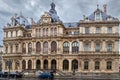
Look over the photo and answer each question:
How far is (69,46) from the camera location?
74688 millimetres

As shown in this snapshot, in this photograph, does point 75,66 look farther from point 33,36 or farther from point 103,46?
point 33,36

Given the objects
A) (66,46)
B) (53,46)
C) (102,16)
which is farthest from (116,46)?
(53,46)

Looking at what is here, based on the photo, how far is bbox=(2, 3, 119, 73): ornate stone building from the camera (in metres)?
71.4

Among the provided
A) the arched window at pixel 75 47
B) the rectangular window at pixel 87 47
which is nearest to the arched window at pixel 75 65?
the arched window at pixel 75 47

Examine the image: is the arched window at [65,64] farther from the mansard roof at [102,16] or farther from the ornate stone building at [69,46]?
the mansard roof at [102,16]

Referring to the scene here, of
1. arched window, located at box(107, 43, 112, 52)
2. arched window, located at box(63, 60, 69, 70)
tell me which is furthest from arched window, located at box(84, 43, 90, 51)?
arched window, located at box(63, 60, 69, 70)

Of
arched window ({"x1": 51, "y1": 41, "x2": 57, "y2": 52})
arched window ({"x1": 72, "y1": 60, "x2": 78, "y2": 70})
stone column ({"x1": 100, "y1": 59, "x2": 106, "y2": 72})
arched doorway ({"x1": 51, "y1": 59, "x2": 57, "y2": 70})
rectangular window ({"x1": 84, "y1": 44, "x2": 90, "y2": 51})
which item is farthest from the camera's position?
arched window ({"x1": 51, "y1": 41, "x2": 57, "y2": 52})

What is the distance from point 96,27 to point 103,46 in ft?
21.3

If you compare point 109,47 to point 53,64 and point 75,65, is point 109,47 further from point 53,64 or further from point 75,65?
point 53,64

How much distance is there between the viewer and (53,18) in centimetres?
8012

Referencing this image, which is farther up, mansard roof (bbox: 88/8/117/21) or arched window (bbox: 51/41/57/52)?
mansard roof (bbox: 88/8/117/21)

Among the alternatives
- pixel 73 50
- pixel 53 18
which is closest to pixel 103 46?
pixel 73 50

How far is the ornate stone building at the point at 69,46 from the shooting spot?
71.4m

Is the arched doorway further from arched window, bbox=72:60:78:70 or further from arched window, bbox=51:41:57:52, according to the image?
arched window, bbox=72:60:78:70
